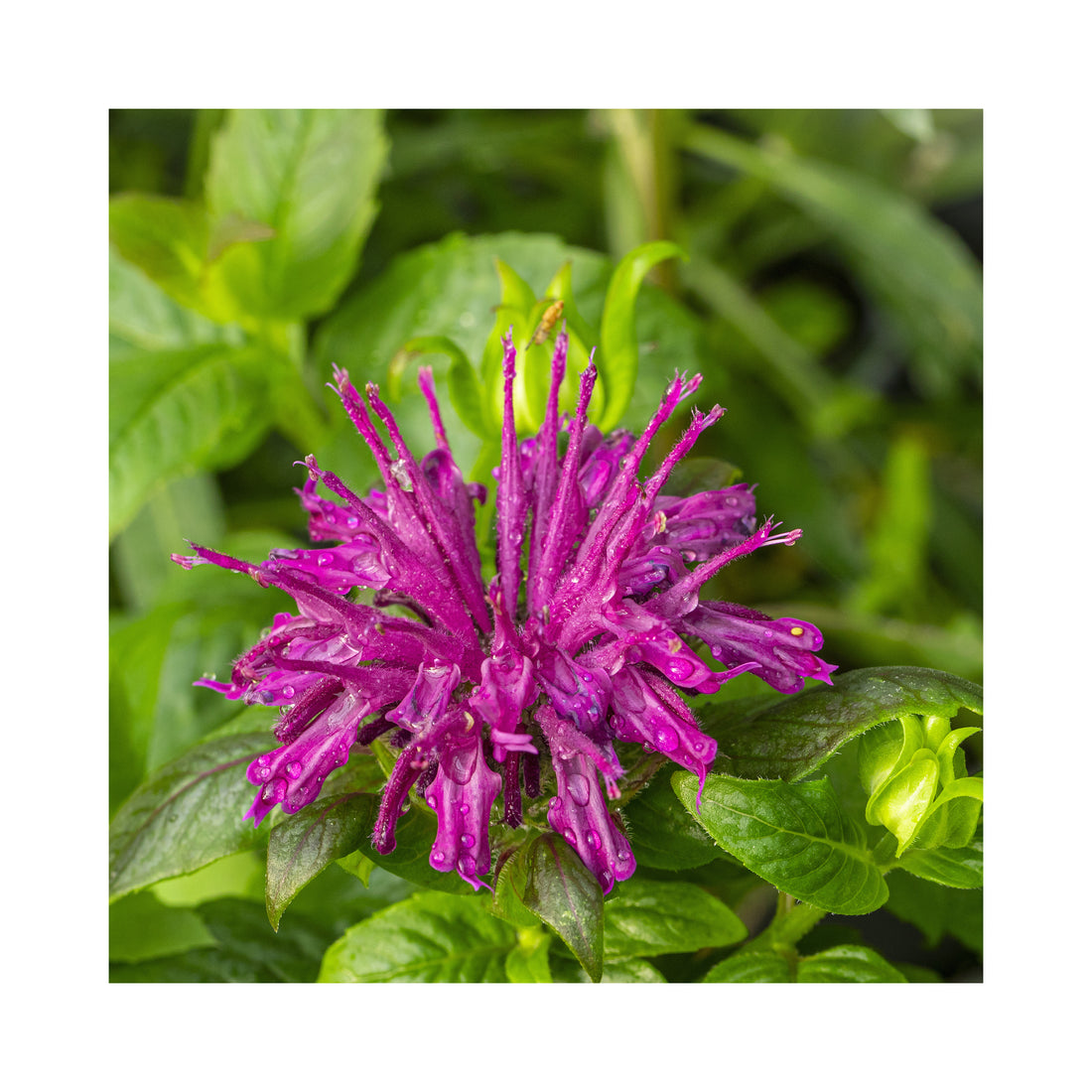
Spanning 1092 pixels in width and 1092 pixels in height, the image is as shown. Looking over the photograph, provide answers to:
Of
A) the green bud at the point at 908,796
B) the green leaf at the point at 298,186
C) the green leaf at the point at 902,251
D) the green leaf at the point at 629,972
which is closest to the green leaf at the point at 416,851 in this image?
the green leaf at the point at 629,972

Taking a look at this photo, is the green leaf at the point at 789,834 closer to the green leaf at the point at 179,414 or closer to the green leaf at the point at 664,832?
the green leaf at the point at 664,832

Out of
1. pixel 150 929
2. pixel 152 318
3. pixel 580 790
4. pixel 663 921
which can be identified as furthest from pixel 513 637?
pixel 152 318

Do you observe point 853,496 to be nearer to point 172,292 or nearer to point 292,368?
point 292,368

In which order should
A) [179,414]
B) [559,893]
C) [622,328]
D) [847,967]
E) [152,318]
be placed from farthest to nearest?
[152,318]
[179,414]
[622,328]
[847,967]
[559,893]

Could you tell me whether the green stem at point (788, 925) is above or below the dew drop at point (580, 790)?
below

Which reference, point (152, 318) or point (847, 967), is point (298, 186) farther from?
point (847, 967)
